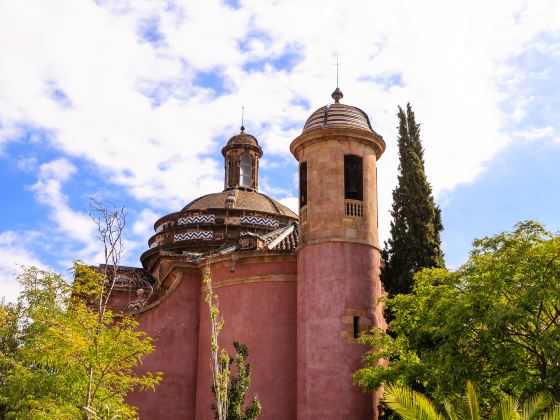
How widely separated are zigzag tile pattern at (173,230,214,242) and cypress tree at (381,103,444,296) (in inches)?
544

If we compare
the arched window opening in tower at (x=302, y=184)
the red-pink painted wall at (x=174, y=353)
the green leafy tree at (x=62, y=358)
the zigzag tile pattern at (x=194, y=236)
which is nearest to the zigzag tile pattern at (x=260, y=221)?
the zigzag tile pattern at (x=194, y=236)

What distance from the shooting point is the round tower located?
20.4 metres

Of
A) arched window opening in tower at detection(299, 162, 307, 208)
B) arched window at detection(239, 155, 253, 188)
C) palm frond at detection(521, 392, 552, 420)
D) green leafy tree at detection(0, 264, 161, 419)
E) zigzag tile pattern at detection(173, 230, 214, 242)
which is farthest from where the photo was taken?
arched window at detection(239, 155, 253, 188)

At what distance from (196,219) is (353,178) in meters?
13.4

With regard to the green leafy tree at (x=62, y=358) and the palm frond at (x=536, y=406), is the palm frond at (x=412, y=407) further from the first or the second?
the green leafy tree at (x=62, y=358)

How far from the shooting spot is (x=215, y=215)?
114ft

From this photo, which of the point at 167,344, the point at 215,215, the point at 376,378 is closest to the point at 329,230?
the point at 376,378

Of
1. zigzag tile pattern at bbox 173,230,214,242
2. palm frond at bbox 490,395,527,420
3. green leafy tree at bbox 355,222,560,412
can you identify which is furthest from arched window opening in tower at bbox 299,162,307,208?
palm frond at bbox 490,395,527,420

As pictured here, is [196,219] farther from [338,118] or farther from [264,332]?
[338,118]

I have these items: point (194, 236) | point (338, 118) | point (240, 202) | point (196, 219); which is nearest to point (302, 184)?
point (338, 118)

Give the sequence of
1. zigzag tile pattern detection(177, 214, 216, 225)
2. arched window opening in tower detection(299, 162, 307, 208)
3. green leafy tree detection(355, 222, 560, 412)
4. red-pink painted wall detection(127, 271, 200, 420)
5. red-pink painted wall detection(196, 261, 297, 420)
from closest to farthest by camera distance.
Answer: green leafy tree detection(355, 222, 560, 412) → red-pink painted wall detection(196, 261, 297, 420) → arched window opening in tower detection(299, 162, 307, 208) → red-pink painted wall detection(127, 271, 200, 420) → zigzag tile pattern detection(177, 214, 216, 225)

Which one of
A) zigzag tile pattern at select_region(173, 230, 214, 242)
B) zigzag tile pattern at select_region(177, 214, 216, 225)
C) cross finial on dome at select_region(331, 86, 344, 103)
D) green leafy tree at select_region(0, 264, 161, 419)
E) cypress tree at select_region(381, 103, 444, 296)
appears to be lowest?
green leafy tree at select_region(0, 264, 161, 419)

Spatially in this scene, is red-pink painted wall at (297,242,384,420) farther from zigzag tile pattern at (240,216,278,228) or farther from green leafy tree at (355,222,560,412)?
zigzag tile pattern at (240,216,278,228)

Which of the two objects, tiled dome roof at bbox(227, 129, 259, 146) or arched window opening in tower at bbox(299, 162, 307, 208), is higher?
tiled dome roof at bbox(227, 129, 259, 146)
